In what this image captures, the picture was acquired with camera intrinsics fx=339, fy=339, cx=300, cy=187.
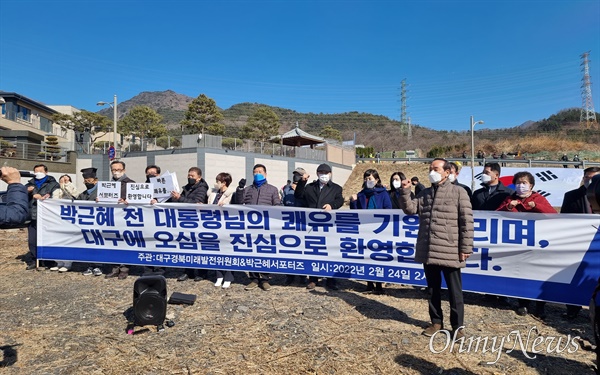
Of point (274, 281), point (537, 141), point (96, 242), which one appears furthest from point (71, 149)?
point (537, 141)

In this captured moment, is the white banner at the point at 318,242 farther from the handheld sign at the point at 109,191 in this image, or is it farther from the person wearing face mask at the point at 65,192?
the person wearing face mask at the point at 65,192

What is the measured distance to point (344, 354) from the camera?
3012 mm

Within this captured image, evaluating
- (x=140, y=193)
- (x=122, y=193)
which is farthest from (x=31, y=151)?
(x=140, y=193)

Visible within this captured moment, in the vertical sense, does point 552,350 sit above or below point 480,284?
below

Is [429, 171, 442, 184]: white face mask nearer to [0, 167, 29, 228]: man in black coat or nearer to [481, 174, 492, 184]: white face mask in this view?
[481, 174, 492, 184]: white face mask

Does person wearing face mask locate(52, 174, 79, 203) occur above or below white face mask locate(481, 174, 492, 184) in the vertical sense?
below

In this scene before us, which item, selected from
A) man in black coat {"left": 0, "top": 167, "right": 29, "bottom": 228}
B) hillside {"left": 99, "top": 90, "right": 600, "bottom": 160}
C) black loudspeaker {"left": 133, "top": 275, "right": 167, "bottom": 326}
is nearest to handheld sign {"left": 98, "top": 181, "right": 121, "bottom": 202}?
black loudspeaker {"left": 133, "top": 275, "right": 167, "bottom": 326}

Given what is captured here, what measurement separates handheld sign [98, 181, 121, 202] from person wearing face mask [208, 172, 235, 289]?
1509mm

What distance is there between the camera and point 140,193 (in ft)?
17.9

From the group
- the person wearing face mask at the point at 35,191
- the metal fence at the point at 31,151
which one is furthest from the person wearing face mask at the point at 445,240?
the metal fence at the point at 31,151

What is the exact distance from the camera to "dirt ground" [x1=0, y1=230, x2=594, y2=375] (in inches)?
112

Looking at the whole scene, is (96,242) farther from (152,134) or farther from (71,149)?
(152,134)

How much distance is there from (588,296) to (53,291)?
672 cm

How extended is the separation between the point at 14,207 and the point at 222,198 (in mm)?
2737
